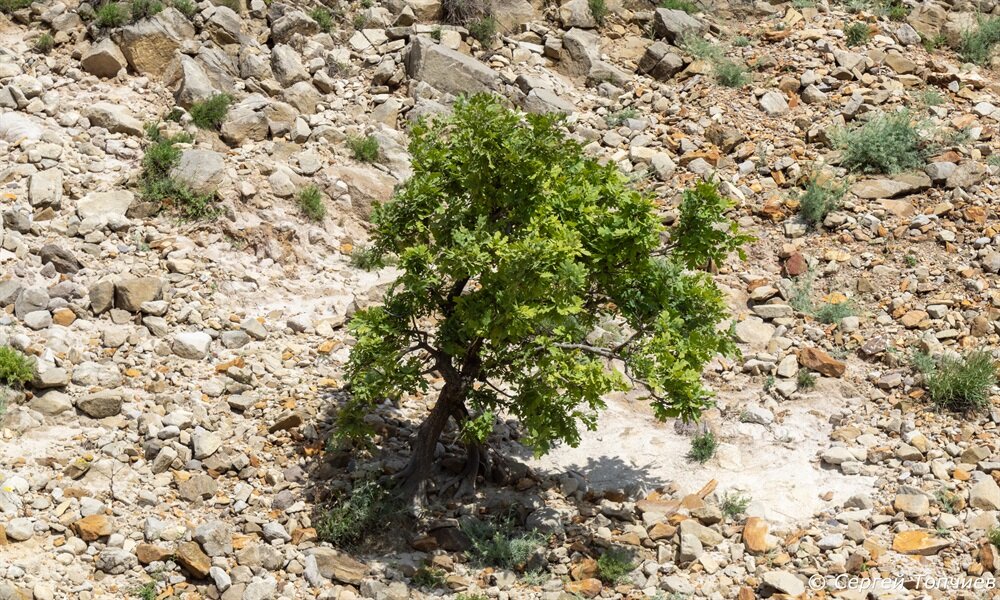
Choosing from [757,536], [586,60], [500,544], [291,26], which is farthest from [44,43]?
[757,536]

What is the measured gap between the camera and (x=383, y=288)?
34.7 feet

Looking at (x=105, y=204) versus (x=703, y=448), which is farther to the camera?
(x=105, y=204)

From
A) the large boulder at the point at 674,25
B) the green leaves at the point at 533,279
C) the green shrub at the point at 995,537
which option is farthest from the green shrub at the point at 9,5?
the green shrub at the point at 995,537

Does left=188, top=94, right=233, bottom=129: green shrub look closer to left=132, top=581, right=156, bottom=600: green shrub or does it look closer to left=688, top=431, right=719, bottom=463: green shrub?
left=132, top=581, right=156, bottom=600: green shrub

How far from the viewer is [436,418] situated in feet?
27.2

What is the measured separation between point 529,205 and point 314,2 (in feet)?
27.7

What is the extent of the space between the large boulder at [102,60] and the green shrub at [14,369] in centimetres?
509

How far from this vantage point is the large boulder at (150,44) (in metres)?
12.3

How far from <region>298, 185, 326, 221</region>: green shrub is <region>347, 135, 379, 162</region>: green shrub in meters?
1.14

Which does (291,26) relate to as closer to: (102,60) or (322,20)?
(322,20)

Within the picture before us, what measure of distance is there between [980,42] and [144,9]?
12.6 m

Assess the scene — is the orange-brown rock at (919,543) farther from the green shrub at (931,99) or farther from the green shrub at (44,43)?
the green shrub at (44,43)

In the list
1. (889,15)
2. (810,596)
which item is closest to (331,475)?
(810,596)

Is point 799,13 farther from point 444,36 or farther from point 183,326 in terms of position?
point 183,326
